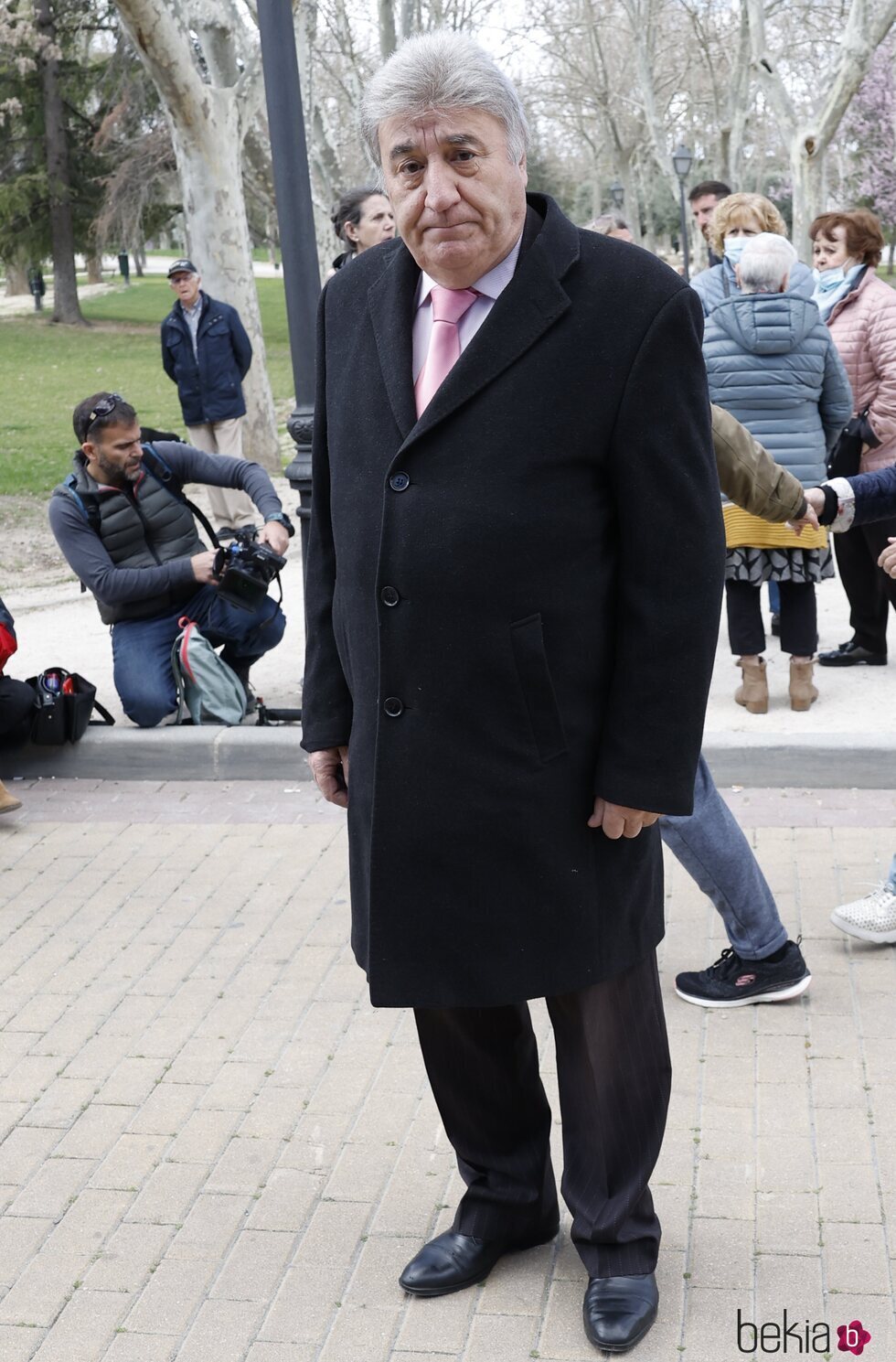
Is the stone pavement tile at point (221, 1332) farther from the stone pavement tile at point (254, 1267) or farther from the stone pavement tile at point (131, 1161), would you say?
the stone pavement tile at point (131, 1161)

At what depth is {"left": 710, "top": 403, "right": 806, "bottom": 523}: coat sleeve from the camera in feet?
13.0

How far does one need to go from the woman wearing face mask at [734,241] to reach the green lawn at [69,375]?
394 inches

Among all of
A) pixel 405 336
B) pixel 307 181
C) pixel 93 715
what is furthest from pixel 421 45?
pixel 93 715

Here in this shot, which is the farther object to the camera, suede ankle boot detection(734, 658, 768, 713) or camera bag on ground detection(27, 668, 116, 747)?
suede ankle boot detection(734, 658, 768, 713)

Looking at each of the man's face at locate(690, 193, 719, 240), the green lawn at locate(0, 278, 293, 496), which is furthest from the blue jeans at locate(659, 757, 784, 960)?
the green lawn at locate(0, 278, 293, 496)

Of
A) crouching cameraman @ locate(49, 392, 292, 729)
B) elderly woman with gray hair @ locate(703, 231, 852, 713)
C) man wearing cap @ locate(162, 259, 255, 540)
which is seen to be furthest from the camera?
man wearing cap @ locate(162, 259, 255, 540)

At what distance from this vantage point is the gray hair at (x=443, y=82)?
2369 millimetres

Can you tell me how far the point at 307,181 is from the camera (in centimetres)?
627

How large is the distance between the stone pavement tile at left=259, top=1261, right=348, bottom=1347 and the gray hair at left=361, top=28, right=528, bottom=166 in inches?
86.1

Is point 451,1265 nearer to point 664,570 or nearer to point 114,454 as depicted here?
point 664,570


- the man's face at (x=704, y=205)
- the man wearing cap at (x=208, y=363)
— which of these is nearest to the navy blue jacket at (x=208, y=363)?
the man wearing cap at (x=208, y=363)

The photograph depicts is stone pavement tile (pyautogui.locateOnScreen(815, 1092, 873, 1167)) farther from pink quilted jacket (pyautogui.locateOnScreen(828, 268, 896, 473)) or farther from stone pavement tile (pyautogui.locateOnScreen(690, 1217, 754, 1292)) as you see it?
pink quilted jacket (pyautogui.locateOnScreen(828, 268, 896, 473))

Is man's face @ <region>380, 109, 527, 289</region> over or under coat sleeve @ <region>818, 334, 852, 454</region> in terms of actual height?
over

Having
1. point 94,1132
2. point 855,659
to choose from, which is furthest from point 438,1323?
point 855,659
